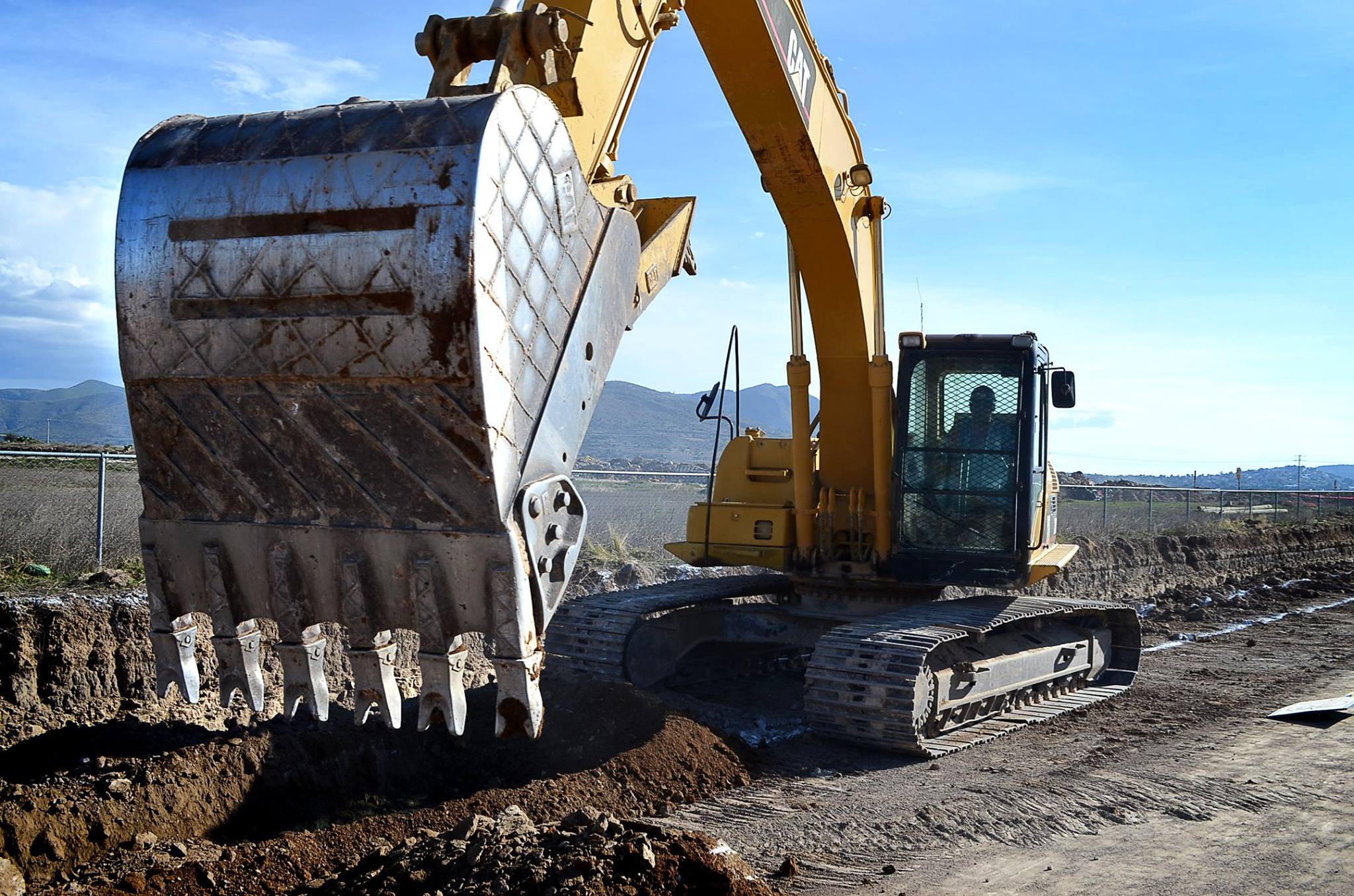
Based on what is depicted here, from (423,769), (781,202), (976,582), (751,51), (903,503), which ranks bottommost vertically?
(423,769)

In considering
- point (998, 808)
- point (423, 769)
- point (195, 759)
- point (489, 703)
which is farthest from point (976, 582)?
point (195, 759)

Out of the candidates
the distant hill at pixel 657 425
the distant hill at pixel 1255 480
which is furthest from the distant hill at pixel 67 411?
the distant hill at pixel 1255 480

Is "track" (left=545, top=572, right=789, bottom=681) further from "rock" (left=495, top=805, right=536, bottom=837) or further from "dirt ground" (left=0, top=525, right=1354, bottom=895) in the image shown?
"rock" (left=495, top=805, right=536, bottom=837)

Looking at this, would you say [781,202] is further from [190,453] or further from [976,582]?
[190,453]

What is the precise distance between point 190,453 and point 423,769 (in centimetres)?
A: 329

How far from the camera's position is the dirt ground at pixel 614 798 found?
432 centimetres

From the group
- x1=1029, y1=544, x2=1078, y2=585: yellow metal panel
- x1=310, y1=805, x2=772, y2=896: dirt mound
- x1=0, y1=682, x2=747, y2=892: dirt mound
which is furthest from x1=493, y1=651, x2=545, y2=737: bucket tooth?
x1=1029, y1=544, x2=1078, y2=585: yellow metal panel

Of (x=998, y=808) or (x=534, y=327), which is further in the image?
(x=998, y=808)

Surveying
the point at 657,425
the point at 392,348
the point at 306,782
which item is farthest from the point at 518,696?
the point at 657,425

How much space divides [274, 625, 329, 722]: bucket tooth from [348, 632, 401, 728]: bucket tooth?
0.39 feet

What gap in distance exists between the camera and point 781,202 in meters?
7.48

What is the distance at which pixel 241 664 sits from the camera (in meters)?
3.78

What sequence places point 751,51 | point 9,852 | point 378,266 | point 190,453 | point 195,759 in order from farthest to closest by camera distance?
point 751,51 → point 195,759 → point 9,852 → point 190,453 → point 378,266

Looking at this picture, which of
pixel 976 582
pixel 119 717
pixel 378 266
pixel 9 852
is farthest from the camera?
pixel 976 582
